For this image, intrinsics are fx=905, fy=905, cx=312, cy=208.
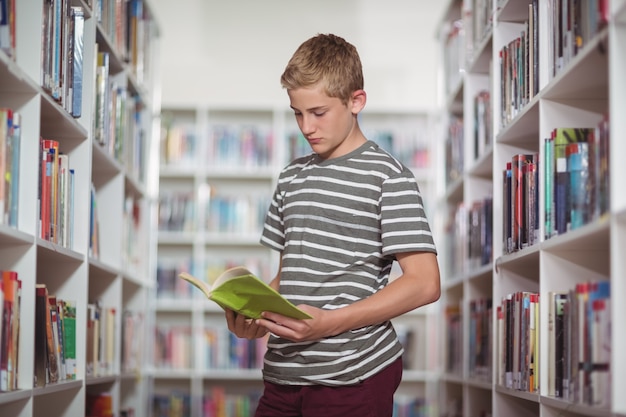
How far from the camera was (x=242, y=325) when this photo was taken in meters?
2.02

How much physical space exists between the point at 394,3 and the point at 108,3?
293cm

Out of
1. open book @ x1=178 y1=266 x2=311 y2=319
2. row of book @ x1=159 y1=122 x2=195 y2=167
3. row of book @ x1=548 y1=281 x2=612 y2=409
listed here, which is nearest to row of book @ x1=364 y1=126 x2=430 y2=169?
row of book @ x1=159 y1=122 x2=195 y2=167

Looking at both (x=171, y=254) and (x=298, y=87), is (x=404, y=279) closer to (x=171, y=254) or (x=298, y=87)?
(x=298, y=87)

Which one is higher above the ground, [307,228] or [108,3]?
[108,3]

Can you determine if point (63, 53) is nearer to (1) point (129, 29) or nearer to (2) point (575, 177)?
(1) point (129, 29)

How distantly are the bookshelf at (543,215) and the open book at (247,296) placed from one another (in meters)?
0.64

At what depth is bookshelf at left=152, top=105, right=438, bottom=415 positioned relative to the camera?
5.43 metres

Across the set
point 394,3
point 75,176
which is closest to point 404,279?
point 75,176

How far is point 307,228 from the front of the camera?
2.03 m

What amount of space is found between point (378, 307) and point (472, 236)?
188 cm

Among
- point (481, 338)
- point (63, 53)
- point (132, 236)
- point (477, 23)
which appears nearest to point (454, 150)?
point (477, 23)

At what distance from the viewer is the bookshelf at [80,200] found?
7.77 ft

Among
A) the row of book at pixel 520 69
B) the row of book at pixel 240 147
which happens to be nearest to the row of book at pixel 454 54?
the row of book at pixel 520 69

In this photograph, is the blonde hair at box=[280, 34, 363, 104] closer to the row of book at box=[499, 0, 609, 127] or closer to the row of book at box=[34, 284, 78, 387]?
the row of book at box=[499, 0, 609, 127]
